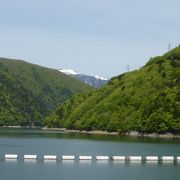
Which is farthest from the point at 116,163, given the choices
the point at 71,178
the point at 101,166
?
the point at 71,178

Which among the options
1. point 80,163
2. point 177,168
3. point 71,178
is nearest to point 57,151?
point 80,163

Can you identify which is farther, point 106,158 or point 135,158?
point 135,158

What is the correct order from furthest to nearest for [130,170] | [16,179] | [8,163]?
1. [8,163]
2. [130,170]
3. [16,179]

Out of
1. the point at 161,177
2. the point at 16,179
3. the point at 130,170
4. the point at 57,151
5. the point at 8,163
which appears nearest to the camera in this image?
the point at 16,179

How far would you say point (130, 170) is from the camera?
116 meters

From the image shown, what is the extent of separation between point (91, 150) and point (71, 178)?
6872 centimetres

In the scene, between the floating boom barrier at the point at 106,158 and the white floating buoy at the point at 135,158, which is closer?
the floating boom barrier at the point at 106,158

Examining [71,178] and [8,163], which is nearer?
[71,178]

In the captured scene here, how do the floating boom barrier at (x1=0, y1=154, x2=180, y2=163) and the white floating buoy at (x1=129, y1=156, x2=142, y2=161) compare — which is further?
the white floating buoy at (x1=129, y1=156, x2=142, y2=161)

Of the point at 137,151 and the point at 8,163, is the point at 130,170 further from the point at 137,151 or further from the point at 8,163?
the point at 137,151

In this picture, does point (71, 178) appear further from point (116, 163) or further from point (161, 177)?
point (116, 163)

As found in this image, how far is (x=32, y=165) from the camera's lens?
121 metres

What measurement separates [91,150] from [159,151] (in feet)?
69.7

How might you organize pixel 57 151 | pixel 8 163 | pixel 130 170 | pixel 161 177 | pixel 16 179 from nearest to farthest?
pixel 16 179, pixel 161 177, pixel 130 170, pixel 8 163, pixel 57 151
